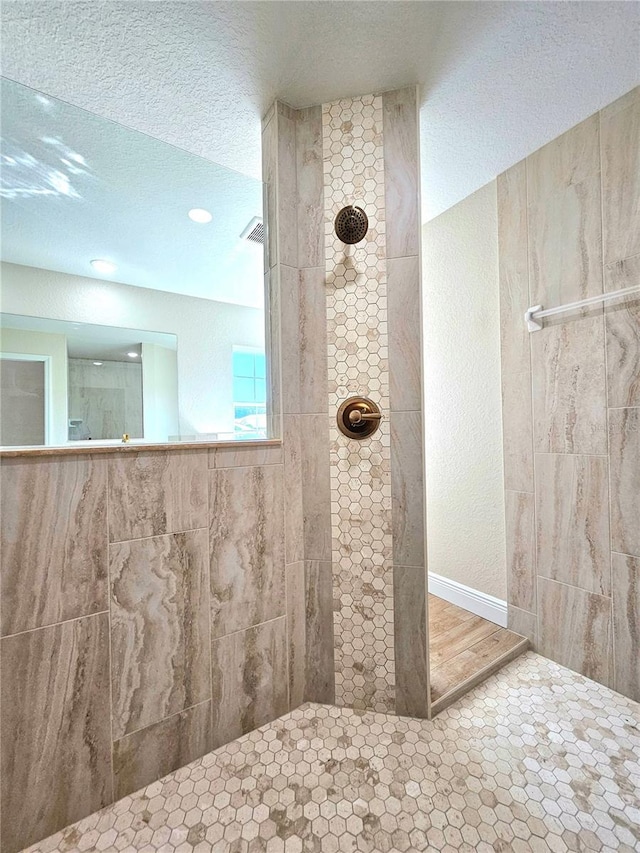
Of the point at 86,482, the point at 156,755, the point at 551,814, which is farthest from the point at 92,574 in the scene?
the point at 551,814

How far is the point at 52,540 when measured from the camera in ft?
2.81

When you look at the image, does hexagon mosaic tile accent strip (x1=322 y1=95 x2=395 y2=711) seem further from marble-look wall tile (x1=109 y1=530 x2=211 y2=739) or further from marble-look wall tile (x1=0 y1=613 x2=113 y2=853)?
marble-look wall tile (x1=0 y1=613 x2=113 y2=853)

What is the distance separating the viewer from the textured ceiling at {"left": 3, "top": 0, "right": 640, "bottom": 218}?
0.96 metres

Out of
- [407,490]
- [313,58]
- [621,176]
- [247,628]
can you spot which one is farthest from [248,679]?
[621,176]

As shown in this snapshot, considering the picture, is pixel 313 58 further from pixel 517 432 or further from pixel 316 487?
pixel 517 432

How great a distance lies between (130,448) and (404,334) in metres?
0.92

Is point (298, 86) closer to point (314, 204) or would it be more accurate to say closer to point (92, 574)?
point (314, 204)

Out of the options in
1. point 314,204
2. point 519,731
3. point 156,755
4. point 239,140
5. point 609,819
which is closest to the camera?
point 609,819

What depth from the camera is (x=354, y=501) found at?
3.98 ft

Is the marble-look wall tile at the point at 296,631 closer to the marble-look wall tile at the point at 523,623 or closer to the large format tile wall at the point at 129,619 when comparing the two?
the large format tile wall at the point at 129,619

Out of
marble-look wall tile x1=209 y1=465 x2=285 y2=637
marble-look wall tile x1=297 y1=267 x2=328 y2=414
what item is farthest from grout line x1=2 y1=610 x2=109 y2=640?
marble-look wall tile x1=297 y1=267 x2=328 y2=414

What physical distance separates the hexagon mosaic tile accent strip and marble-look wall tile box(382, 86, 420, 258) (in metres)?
0.03

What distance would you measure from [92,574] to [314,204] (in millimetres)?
1355

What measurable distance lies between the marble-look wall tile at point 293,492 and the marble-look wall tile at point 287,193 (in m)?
0.59
